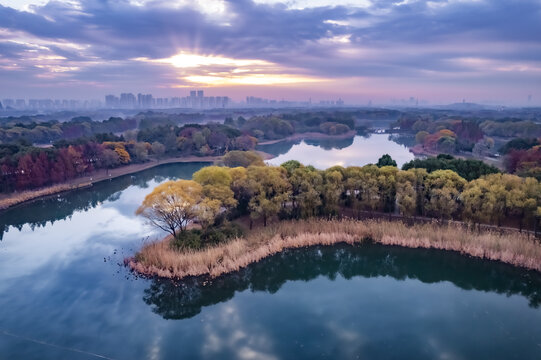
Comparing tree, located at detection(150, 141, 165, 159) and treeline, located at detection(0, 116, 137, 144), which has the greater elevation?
treeline, located at detection(0, 116, 137, 144)

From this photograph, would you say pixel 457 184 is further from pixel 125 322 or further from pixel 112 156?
pixel 112 156

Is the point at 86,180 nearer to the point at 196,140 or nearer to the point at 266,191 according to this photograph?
the point at 196,140

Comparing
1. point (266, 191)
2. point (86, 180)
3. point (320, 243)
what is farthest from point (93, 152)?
point (320, 243)

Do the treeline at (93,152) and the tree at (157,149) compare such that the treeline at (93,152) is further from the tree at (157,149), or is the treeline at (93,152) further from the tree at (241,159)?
the tree at (241,159)

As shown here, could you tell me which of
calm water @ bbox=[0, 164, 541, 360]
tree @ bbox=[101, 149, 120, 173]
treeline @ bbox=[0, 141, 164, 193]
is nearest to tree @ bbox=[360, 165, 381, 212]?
calm water @ bbox=[0, 164, 541, 360]

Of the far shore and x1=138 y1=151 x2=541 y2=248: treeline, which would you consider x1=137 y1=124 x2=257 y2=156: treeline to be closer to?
the far shore
